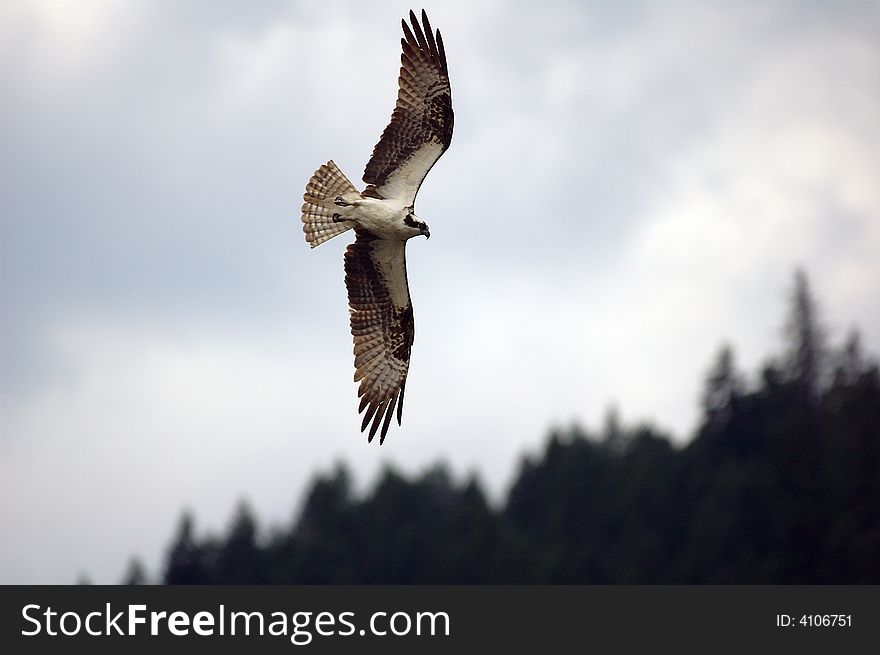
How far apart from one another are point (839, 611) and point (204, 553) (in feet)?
158

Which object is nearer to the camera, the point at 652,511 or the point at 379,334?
the point at 379,334

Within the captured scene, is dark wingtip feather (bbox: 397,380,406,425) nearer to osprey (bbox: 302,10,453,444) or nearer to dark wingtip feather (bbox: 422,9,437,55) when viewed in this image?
osprey (bbox: 302,10,453,444)

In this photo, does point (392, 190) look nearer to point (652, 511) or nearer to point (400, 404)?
point (400, 404)

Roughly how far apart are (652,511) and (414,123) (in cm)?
6043

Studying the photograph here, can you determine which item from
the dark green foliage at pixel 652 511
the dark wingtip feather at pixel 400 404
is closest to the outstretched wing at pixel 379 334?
the dark wingtip feather at pixel 400 404

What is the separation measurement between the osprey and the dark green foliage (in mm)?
43430

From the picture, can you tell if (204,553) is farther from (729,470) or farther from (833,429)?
(833,429)

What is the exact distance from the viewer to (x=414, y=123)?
981 inches

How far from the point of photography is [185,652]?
36875 millimetres

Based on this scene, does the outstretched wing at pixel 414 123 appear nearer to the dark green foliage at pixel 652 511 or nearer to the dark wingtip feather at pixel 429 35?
the dark wingtip feather at pixel 429 35

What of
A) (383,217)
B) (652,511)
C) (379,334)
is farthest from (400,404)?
(652,511)

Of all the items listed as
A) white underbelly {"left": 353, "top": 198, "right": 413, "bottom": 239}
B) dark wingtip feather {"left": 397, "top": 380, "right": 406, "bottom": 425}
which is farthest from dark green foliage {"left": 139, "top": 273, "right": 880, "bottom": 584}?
white underbelly {"left": 353, "top": 198, "right": 413, "bottom": 239}

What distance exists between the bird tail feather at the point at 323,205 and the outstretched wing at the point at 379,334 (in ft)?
2.64

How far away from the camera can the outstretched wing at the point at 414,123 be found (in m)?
24.9
